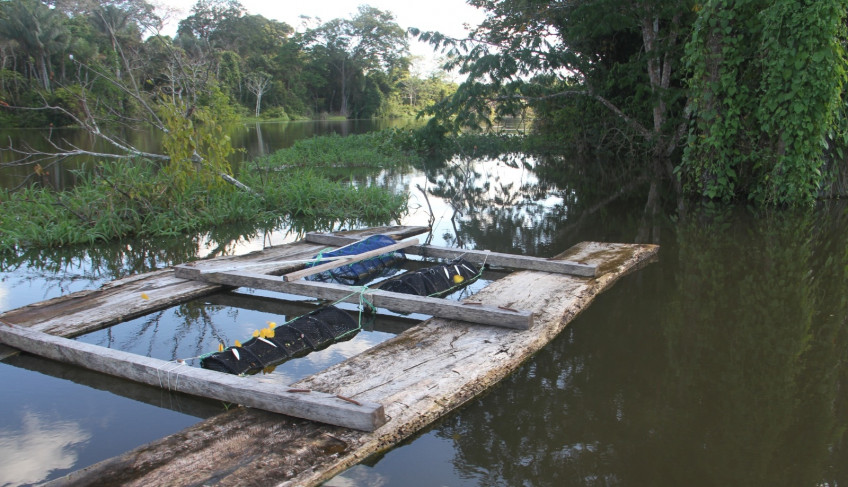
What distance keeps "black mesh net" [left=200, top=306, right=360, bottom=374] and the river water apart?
0.11 m

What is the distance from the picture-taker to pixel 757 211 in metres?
8.52

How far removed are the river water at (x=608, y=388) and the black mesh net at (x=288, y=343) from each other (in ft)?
0.35

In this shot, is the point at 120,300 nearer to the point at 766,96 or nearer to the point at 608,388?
the point at 608,388

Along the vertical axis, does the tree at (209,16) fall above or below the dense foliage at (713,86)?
above

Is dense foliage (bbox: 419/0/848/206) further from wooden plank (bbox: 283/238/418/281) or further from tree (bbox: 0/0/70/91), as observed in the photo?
tree (bbox: 0/0/70/91)

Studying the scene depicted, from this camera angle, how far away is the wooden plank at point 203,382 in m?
2.72

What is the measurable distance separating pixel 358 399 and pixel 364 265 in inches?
114

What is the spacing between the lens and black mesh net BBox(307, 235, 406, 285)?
5.54 m

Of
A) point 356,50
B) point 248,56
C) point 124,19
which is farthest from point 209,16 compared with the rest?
point 124,19

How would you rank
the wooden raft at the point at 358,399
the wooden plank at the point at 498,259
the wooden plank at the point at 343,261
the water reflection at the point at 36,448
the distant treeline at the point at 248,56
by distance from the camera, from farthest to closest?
the distant treeline at the point at 248,56 < the wooden plank at the point at 498,259 < the wooden plank at the point at 343,261 < the water reflection at the point at 36,448 < the wooden raft at the point at 358,399

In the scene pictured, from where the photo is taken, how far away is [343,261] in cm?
524

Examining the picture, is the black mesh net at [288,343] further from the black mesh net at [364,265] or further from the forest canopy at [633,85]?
the forest canopy at [633,85]

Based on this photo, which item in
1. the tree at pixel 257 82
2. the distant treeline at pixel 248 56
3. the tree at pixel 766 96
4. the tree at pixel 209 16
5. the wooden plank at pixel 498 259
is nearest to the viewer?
the wooden plank at pixel 498 259

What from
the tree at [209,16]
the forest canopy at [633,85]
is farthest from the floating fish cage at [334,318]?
the tree at [209,16]
